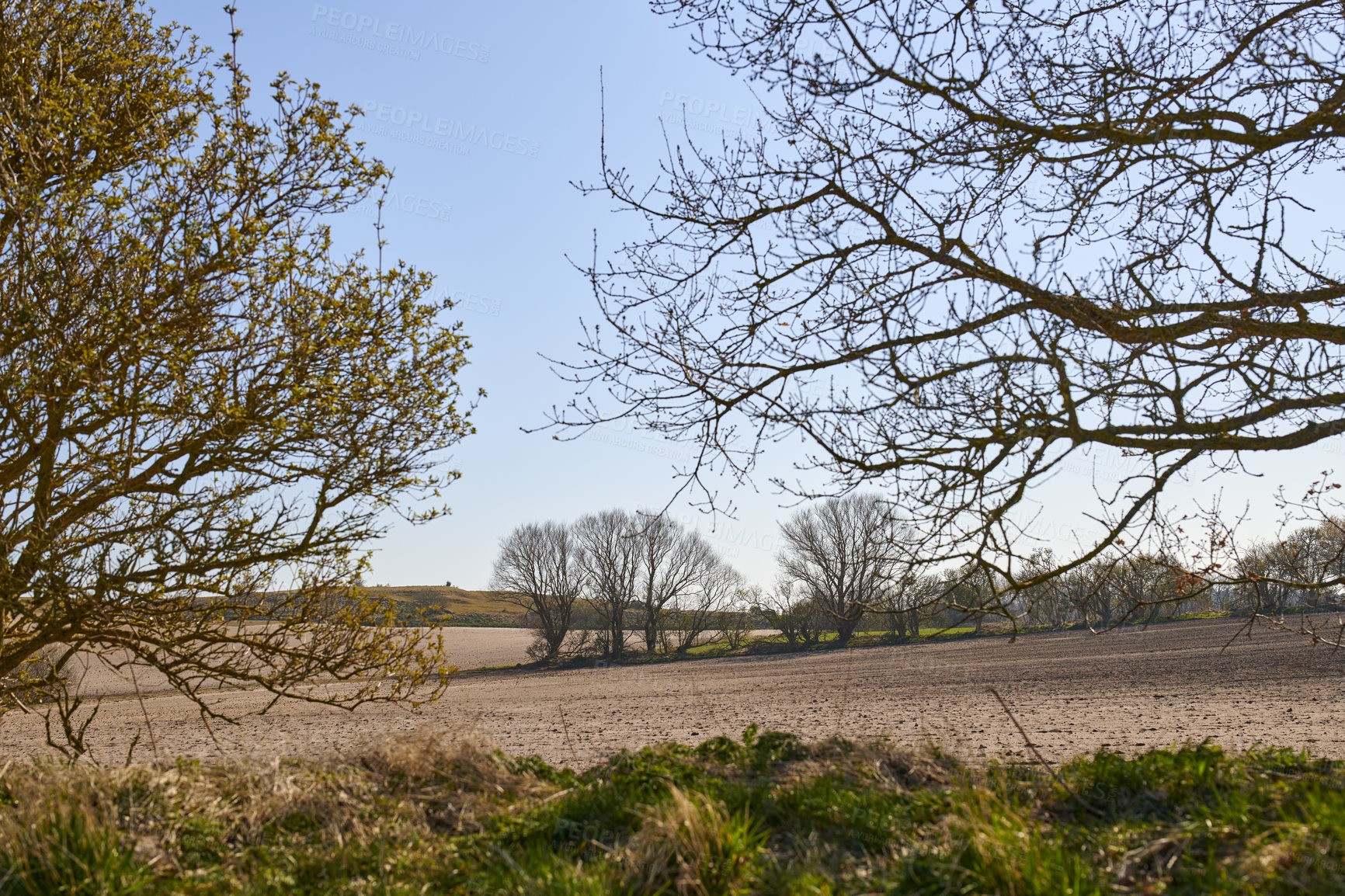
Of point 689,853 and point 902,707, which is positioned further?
point 902,707

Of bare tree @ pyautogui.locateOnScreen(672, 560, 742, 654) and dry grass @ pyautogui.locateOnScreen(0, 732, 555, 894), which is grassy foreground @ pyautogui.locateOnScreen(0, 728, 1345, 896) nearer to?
dry grass @ pyautogui.locateOnScreen(0, 732, 555, 894)

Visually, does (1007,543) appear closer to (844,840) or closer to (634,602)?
(844,840)

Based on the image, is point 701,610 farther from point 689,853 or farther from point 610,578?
point 689,853

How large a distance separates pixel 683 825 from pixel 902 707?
42.8ft

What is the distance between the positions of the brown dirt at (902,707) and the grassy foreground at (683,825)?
3.08 ft

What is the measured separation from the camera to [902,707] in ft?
49.7

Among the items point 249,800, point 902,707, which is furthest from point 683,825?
point 902,707

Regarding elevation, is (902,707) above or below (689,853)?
below

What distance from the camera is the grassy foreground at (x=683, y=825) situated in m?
3.02

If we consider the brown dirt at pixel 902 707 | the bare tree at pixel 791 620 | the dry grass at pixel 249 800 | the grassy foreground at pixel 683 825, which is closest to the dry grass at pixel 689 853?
the grassy foreground at pixel 683 825

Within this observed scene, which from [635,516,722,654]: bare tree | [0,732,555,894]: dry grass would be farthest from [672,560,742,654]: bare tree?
[0,732,555,894]: dry grass

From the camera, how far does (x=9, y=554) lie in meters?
5.70

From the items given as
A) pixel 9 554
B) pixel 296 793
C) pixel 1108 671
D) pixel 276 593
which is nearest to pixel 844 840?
pixel 296 793

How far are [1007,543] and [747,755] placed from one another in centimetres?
219
